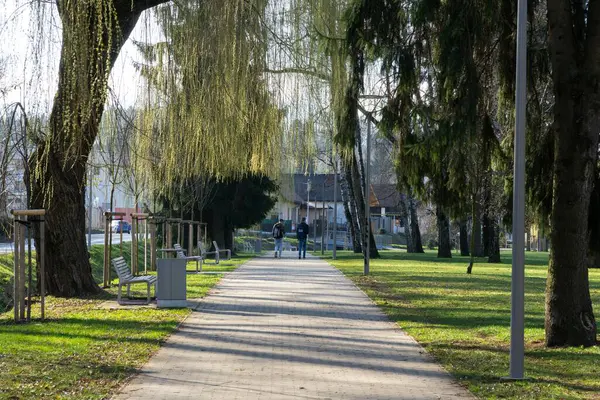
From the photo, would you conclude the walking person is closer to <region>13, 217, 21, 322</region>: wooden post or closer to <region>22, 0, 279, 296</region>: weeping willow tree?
<region>13, 217, 21, 322</region>: wooden post

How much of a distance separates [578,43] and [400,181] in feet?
14.2

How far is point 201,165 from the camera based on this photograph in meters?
12.2

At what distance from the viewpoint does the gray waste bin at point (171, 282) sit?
1811 centimetres

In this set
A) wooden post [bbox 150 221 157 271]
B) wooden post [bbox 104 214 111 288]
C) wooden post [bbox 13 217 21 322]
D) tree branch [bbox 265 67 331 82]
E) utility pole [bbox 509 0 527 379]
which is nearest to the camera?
utility pole [bbox 509 0 527 379]

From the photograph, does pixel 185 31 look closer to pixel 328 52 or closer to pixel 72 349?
pixel 328 52

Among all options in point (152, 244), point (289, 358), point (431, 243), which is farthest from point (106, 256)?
point (431, 243)

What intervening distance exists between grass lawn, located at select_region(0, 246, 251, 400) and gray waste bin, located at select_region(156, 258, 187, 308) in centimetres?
67

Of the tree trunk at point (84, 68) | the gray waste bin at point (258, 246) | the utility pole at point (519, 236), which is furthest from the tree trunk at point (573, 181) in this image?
the gray waste bin at point (258, 246)

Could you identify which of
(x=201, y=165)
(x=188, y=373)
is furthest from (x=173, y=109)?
(x=188, y=373)

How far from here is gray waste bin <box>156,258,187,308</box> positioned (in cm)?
1811

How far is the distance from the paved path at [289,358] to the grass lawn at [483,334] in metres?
0.37

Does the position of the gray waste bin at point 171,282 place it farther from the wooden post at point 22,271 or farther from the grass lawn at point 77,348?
the wooden post at point 22,271

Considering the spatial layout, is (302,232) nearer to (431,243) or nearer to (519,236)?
(519,236)

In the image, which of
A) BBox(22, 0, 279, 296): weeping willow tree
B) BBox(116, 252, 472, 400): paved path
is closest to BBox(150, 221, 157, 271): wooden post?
BBox(116, 252, 472, 400): paved path
